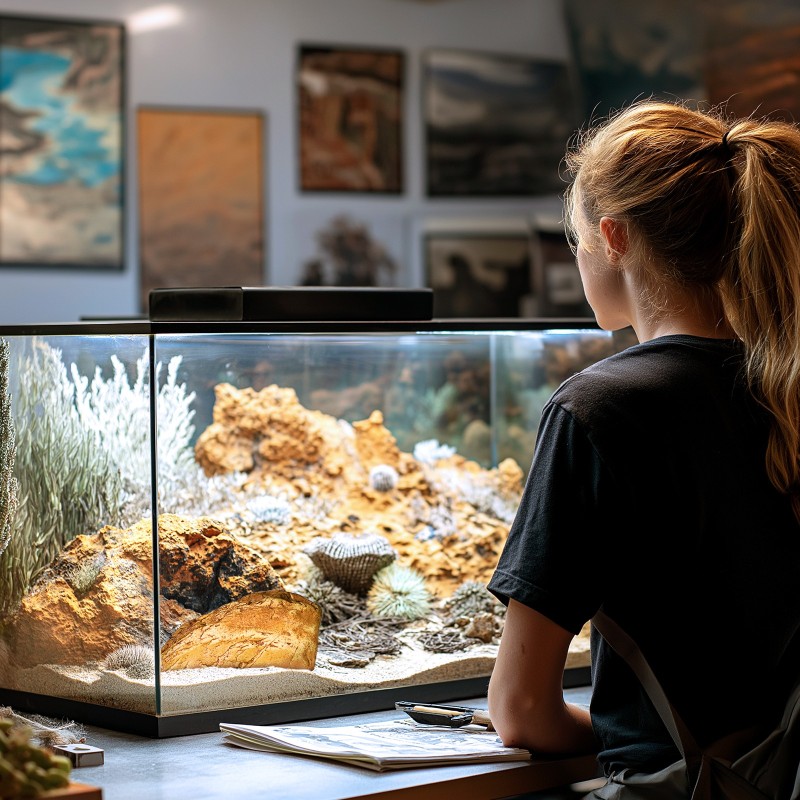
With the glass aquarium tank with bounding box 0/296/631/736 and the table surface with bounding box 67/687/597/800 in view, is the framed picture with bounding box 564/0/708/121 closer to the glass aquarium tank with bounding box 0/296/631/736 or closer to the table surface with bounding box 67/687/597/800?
the glass aquarium tank with bounding box 0/296/631/736

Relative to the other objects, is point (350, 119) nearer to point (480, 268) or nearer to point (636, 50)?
point (480, 268)

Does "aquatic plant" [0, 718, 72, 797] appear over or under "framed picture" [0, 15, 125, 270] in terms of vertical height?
under

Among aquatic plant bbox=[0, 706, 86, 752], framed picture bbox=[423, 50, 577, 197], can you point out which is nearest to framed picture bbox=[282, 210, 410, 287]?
framed picture bbox=[423, 50, 577, 197]

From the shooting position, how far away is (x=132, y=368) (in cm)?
177

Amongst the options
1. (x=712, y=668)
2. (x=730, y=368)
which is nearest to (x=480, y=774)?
(x=712, y=668)

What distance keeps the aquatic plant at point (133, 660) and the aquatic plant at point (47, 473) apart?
0.63 ft

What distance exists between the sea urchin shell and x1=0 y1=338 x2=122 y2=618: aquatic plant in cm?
37

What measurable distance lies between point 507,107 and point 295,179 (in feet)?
4.06

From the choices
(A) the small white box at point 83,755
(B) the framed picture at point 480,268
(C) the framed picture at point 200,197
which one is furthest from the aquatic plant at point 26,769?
(B) the framed picture at point 480,268

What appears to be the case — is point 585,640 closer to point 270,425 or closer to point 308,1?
point 270,425

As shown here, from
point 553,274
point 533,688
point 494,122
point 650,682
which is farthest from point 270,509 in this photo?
point 494,122

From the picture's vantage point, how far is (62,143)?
4.91 m

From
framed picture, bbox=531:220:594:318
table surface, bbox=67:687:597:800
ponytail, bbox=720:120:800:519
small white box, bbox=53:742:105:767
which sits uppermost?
framed picture, bbox=531:220:594:318

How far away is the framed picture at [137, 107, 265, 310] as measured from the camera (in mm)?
5102
